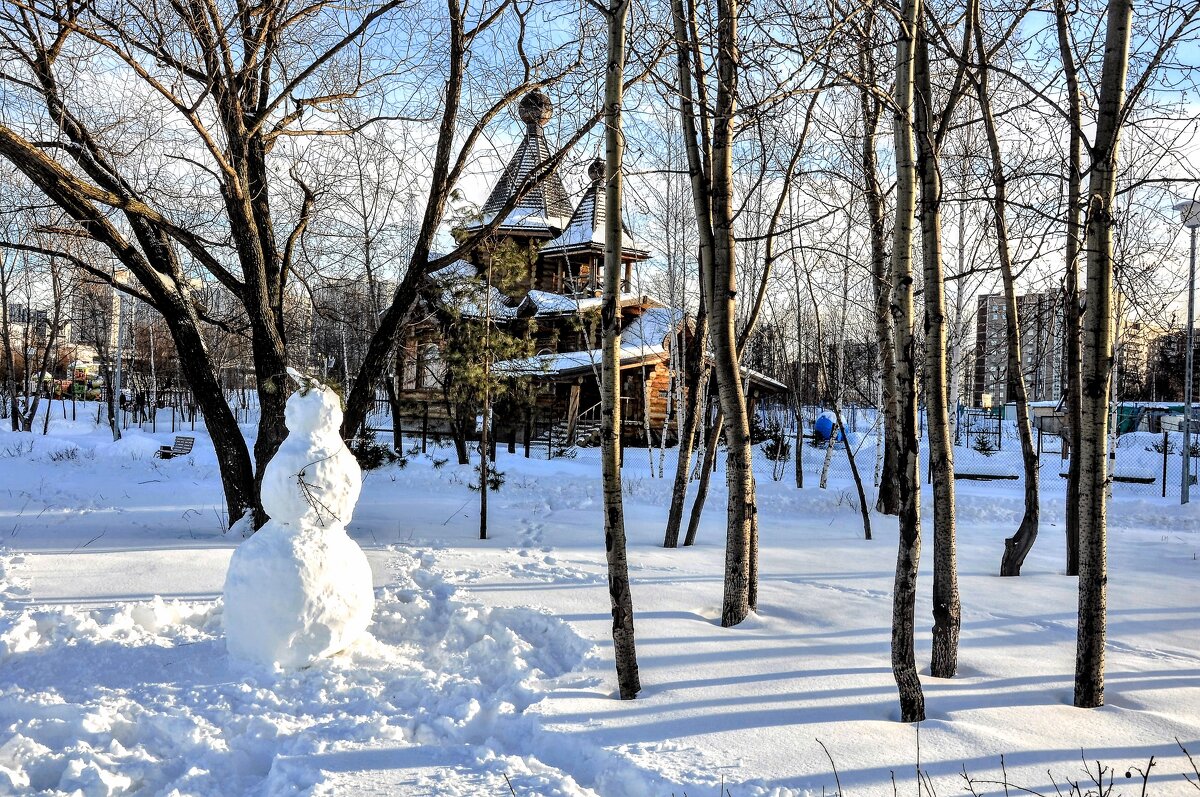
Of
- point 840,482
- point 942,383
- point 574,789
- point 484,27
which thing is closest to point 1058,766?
point 942,383

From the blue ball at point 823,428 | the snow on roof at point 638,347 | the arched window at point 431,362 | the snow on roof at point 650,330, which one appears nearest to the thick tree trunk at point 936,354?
the arched window at point 431,362

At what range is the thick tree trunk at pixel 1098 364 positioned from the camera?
355 centimetres

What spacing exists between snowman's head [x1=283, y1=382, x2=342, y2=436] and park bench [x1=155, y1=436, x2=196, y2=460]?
597 inches

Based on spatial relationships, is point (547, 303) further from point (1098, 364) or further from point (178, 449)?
point (1098, 364)

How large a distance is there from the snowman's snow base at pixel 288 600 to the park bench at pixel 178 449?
49.7ft

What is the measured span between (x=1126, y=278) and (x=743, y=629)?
3184mm

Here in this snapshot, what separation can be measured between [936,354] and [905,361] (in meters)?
0.15

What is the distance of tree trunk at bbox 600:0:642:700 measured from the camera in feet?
12.0

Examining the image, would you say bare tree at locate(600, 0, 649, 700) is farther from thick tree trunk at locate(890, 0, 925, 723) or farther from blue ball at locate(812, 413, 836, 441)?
blue ball at locate(812, 413, 836, 441)

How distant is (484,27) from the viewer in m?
7.97

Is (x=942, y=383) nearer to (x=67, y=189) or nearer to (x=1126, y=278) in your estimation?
(x=1126, y=278)

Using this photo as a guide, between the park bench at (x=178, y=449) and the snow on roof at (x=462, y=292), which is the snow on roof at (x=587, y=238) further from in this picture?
the snow on roof at (x=462, y=292)

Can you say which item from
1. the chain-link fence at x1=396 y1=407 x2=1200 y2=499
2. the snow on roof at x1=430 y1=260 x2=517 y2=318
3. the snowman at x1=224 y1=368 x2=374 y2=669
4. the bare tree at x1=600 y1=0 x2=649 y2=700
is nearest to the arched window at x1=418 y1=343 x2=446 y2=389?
the snow on roof at x1=430 y1=260 x2=517 y2=318

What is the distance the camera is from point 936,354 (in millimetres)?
3664
